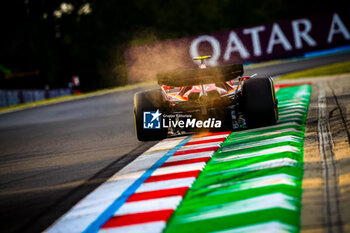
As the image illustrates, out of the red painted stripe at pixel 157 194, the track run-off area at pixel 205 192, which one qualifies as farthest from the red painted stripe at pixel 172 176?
the red painted stripe at pixel 157 194

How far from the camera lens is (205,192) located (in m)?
5.06

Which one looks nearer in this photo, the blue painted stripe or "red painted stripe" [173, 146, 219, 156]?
the blue painted stripe

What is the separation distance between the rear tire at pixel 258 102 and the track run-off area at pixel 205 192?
0.28 meters

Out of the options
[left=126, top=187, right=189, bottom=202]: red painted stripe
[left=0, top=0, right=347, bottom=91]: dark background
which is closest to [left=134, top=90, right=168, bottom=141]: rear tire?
[left=126, top=187, right=189, bottom=202]: red painted stripe

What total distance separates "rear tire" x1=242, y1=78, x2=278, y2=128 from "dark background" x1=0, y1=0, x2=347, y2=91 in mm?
28805

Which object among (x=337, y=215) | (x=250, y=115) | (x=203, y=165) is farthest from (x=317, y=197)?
(x=250, y=115)

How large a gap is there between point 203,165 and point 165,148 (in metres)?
1.79

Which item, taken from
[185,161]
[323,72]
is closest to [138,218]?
[185,161]

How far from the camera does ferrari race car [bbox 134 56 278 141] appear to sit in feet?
25.2

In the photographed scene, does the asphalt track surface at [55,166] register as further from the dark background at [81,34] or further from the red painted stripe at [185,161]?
the dark background at [81,34]

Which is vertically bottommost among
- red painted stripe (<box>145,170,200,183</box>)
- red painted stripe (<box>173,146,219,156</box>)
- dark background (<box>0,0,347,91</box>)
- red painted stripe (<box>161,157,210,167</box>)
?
red painted stripe (<box>145,170,200,183</box>)

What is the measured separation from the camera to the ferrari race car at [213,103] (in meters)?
7.69

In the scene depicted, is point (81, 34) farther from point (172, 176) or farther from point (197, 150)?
point (172, 176)

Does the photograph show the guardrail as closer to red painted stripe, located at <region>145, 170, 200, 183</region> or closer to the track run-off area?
the track run-off area
